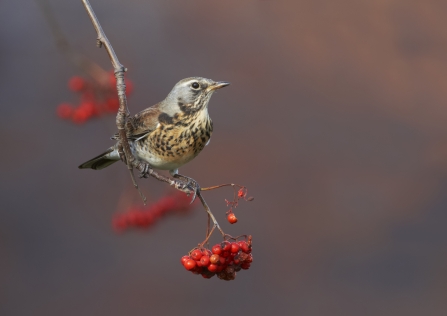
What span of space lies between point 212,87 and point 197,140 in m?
0.15

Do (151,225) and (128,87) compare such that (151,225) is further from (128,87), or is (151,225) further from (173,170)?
(128,87)

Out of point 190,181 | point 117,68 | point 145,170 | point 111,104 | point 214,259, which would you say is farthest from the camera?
point 111,104

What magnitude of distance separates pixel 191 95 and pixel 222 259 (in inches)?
21.3

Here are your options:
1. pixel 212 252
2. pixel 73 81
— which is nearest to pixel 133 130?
pixel 73 81

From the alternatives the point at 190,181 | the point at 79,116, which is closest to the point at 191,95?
the point at 190,181

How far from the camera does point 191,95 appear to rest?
4.78 feet

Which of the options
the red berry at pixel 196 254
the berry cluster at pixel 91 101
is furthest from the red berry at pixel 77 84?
the red berry at pixel 196 254

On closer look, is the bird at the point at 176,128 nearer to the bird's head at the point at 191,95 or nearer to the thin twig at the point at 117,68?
the bird's head at the point at 191,95

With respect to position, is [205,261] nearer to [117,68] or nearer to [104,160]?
[117,68]

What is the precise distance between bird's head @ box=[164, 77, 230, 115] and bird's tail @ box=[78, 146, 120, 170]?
18 centimetres

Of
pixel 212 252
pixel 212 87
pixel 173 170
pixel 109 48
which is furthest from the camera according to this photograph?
pixel 173 170

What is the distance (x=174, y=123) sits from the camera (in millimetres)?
1490

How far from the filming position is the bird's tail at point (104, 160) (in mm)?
1516

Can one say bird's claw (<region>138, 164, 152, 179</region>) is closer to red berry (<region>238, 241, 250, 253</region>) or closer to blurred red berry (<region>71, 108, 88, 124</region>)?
red berry (<region>238, 241, 250, 253</region>)
